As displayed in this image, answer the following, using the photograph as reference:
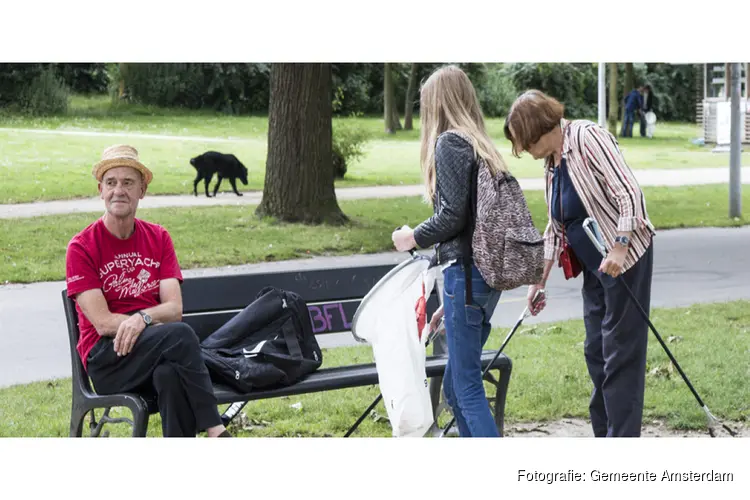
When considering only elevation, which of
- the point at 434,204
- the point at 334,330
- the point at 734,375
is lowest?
the point at 734,375

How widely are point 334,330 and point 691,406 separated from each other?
193 centimetres

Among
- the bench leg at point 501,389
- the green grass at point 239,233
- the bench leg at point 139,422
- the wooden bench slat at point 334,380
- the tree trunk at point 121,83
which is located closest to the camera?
the bench leg at point 139,422

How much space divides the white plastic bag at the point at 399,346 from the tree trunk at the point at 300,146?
833 cm

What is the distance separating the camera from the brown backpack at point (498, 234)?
13.6 ft

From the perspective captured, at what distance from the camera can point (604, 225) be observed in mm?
4363

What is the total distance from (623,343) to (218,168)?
11.7 meters

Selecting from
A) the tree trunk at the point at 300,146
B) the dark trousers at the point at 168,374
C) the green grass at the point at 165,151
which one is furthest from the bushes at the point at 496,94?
the dark trousers at the point at 168,374

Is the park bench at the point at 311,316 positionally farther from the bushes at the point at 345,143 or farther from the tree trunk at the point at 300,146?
the bushes at the point at 345,143

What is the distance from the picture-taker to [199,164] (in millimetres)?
15227

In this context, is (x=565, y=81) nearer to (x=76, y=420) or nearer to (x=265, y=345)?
(x=265, y=345)

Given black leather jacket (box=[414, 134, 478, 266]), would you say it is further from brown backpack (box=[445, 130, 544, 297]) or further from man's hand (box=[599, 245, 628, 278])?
man's hand (box=[599, 245, 628, 278])

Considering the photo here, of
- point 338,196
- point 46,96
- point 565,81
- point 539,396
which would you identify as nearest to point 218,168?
point 338,196
